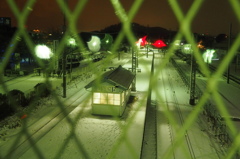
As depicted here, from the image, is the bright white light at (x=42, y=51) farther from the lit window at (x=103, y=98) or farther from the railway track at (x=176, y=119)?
the lit window at (x=103, y=98)

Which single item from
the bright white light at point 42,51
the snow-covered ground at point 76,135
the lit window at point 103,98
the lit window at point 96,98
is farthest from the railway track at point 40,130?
the bright white light at point 42,51

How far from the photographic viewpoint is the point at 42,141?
6.70m

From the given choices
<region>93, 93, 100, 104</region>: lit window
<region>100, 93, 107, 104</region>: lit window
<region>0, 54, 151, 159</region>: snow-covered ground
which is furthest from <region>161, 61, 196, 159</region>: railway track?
<region>93, 93, 100, 104</region>: lit window

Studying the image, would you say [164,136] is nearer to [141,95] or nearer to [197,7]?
[141,95]

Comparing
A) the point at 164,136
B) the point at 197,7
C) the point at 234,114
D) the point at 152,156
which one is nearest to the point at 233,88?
the point at 234,114

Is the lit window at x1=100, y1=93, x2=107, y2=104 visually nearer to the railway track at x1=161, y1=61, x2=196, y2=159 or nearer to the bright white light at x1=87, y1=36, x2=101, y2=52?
the railway track at x1=161, y1=61, x2=196, y2=159

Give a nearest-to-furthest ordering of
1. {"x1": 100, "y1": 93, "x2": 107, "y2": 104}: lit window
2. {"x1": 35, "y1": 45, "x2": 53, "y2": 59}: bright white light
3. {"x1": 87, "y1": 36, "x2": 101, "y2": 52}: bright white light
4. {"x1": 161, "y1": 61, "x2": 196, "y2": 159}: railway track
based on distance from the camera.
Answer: {"x1": 161, "y1": 61, "x2": 196, "y2": 159}: railway track
{"x1": 100, "y1": 93, "x2": 107, "y2": 104}: lit window
{"x1": 35, "y1": 45, "x2": 53, "y2": 59}: bright white light
{"x1": 87, "y1": 36, "x2": 101, "y2": 52}: bright white light

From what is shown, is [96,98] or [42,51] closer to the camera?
[96,98]

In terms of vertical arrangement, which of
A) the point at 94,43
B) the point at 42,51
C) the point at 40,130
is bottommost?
the point at 40,130

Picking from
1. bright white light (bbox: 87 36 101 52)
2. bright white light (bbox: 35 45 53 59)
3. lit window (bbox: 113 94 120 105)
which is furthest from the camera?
bright white light (bbox: 87 36 101 52)

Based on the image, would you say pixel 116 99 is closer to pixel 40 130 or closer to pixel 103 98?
pixel 103 98

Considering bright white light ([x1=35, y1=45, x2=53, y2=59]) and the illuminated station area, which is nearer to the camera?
the illuminated station area

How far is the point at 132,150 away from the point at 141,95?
6.44 meters

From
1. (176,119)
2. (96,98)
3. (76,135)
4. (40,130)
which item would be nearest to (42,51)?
(96,98)
